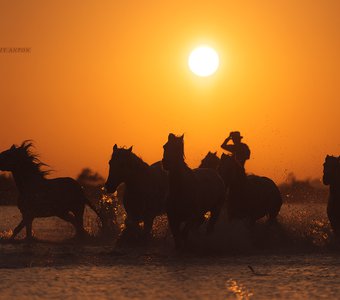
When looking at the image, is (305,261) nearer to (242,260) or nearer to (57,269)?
(242,260)

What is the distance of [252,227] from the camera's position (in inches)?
707

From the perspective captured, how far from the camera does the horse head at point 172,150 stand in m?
14.1

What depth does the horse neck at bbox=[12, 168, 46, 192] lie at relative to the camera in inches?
702

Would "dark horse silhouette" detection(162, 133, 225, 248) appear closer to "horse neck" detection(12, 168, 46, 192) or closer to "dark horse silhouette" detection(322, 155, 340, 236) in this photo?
"dark horse silhouette" detection(322, 155, 340, 236)

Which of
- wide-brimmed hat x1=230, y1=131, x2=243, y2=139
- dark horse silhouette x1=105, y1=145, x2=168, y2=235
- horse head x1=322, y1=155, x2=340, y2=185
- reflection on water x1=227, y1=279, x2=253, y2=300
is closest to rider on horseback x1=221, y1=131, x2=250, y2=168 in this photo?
wide-brimmed hat x1=230, y1=131, x2=243, y2=139

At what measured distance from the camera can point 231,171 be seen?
1758 centimetres

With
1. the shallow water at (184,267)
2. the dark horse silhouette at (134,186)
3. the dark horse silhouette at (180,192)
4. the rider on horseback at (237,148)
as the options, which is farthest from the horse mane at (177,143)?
the rider on horseback at (237,148)

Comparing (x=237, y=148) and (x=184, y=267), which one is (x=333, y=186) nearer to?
(x=237, y=148)

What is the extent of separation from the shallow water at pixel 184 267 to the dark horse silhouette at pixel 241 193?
0.39 meters

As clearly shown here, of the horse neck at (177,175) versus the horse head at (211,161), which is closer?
the horse neck at (177,175)

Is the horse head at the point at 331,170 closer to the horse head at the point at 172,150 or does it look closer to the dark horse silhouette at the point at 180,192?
the dark horse silhouette at the point at 180,192

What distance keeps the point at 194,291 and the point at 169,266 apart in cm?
260

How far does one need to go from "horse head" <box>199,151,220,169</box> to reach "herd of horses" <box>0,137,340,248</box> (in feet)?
5.52

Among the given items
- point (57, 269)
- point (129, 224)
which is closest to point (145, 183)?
point (129, 224)
